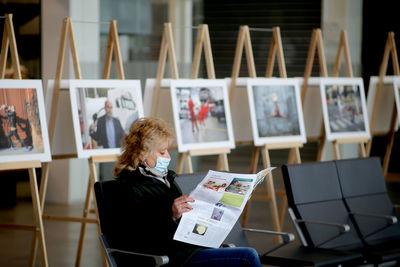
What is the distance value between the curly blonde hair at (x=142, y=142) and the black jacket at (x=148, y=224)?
0.26 feet

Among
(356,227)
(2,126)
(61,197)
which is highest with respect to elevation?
Answer: (2,126)

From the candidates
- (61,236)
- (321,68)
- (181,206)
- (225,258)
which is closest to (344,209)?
(225,258)

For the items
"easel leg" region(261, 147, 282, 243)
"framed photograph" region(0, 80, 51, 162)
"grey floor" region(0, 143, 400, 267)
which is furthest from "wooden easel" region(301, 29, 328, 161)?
"framed photograph" region(0, 80, 51, 162)

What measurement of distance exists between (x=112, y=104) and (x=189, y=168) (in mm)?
811

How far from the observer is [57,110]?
4.59 m

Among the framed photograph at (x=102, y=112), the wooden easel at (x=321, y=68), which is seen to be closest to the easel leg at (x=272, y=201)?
the wooden easel at (x=321, y=68)

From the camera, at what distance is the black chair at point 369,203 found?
4.35m


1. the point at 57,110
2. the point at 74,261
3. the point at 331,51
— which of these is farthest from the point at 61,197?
the point at 331,51

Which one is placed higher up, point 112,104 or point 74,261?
point 112,104

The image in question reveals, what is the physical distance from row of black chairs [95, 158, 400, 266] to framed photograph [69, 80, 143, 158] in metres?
1.17

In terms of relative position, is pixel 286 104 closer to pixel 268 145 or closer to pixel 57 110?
pixel 268 145

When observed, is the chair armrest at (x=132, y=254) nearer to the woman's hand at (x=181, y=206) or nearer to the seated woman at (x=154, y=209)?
the seated woman at (x=154, y=209)

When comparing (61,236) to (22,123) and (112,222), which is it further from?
(112,222)

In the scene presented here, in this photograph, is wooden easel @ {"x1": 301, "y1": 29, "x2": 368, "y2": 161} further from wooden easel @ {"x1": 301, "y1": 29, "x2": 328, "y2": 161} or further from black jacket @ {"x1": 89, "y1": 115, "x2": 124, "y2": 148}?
black jacket @ {"x1": 89, "y1": 115, "x2": 124, "y2": 148}
